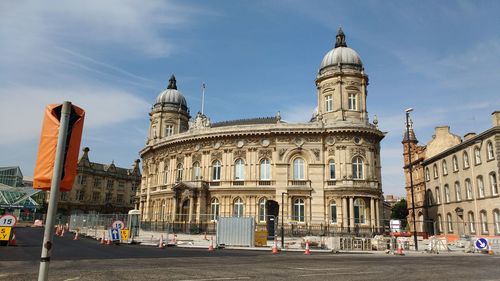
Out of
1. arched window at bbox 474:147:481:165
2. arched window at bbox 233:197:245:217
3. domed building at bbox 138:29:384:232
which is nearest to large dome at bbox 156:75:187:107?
domed building at bbox 138:29:384:232

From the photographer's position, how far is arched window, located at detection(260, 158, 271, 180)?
42000 mm

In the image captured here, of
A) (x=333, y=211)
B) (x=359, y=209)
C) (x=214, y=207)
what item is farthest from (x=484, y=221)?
(x=214, y=207)

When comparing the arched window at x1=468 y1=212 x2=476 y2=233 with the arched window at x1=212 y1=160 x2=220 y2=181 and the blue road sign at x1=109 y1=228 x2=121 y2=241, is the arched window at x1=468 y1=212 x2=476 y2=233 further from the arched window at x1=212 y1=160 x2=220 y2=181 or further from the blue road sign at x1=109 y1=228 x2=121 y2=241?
the blue road sign at x1=109 y1=228 x2=121 y2=241

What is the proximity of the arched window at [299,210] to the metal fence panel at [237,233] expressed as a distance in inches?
526

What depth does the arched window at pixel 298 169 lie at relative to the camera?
41031mm

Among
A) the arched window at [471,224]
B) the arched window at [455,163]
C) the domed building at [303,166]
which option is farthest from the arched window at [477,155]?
the domed building at [303,166]

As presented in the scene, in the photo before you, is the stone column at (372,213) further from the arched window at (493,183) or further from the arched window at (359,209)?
the arched window at (493,183)

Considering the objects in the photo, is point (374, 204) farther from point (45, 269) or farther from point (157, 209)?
point (45, 269)

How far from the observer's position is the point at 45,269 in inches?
107

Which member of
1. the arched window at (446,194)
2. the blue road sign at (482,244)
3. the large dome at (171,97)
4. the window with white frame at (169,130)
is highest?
the large dome at (171,97)

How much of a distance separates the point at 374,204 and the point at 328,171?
19.3 feet

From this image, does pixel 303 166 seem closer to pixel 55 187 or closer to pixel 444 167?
pixel 444 167

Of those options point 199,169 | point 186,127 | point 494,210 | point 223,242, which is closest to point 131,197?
point 186,127

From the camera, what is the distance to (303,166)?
135 feet
